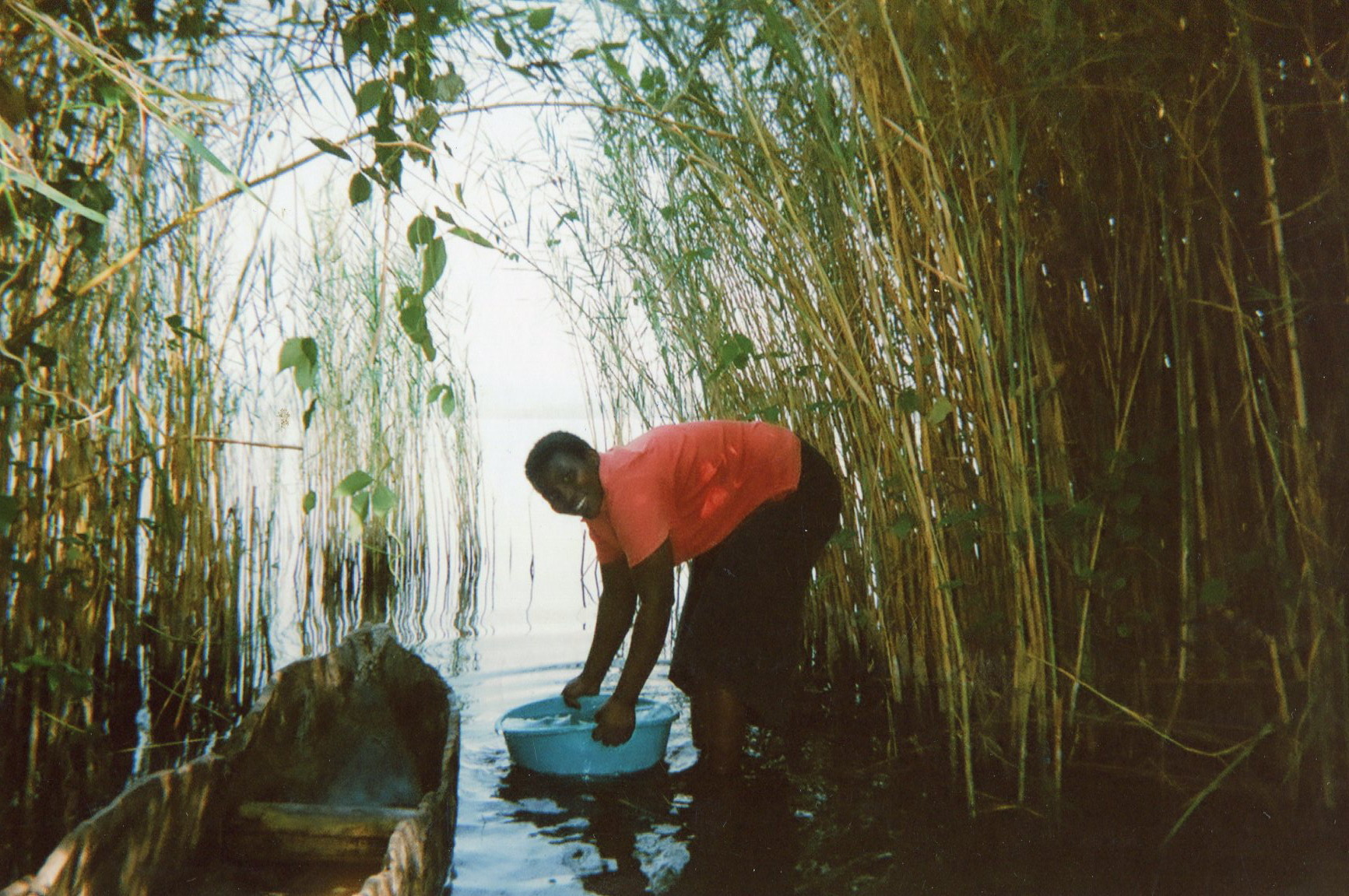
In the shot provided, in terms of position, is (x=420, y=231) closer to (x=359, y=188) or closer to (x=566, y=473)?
(x=359, y=188)

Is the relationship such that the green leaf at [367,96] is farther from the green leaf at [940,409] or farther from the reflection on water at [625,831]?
the reflection on water at [625,831]

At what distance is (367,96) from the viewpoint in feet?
3.93

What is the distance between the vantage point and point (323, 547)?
5434mm

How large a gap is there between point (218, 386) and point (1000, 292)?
2.48 meters

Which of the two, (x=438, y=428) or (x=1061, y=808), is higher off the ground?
(x=438, y=428)

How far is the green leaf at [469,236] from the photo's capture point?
3.92 ft

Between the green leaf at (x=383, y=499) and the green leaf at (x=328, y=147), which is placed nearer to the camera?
the green leaf at (x=383, y=499)

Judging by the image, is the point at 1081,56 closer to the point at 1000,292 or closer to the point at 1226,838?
the point at 1000,292

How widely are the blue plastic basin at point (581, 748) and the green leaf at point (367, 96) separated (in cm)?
183

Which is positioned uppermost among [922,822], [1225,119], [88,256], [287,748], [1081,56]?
[1081,56]

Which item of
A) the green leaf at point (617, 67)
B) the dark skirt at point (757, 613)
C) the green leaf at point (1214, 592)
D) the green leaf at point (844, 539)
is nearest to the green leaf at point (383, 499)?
the green leaf at point (617, 67)

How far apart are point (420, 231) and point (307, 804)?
1.45 meters

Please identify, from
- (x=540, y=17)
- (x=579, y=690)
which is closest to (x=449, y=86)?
(x=540, y=17)

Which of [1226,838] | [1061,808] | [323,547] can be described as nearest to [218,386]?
[323,547]
